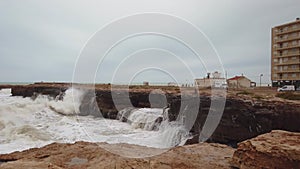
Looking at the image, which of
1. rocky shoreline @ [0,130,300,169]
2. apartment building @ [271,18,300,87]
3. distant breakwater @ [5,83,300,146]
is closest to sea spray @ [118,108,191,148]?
distant breakwater @ [5,83,300,146]

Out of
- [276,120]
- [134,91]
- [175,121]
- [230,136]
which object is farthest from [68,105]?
[276,120]

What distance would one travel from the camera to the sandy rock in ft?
15.5

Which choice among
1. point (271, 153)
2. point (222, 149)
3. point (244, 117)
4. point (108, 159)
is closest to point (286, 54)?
point (244, 117)

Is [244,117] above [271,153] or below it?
below

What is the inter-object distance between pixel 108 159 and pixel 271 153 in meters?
3.55

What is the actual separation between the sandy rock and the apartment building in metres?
35.8

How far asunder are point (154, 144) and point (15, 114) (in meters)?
13.7

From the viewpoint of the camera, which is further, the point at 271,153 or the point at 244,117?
the point at 244,117

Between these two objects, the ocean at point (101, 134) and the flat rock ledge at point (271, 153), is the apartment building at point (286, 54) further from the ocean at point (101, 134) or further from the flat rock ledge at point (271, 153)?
the flat rock ledge at point (271, 153)

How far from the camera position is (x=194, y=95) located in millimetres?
12109

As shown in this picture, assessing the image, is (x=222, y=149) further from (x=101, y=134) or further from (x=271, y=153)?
(x=101, y=134)

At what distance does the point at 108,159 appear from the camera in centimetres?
522

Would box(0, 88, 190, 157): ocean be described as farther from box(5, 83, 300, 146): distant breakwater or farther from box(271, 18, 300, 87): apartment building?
box(271, 18, 300, 87): apartment building

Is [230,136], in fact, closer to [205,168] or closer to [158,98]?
[205,168]
